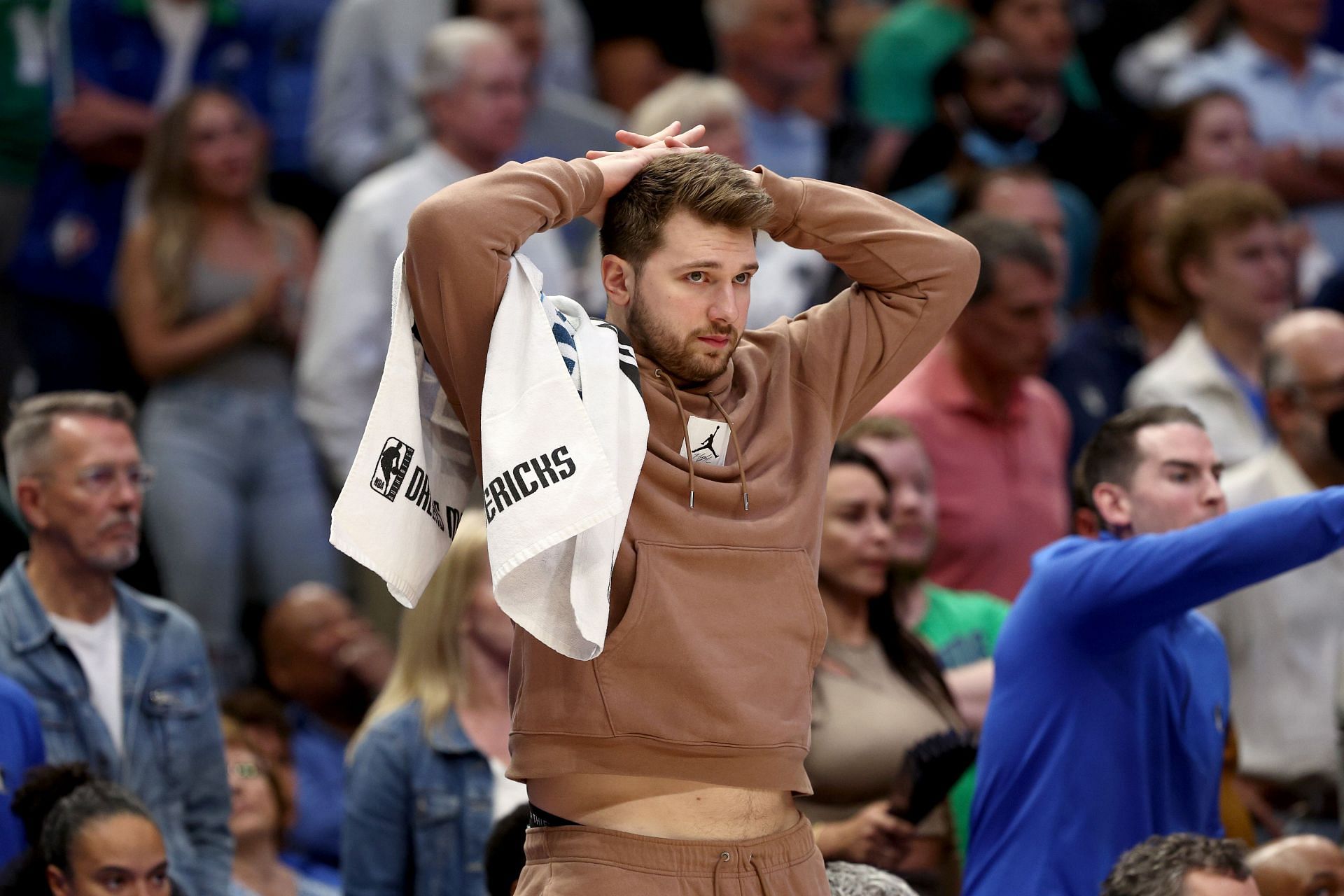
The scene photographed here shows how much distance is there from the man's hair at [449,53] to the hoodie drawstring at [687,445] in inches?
158

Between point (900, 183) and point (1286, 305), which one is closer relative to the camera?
point (1286, 305)

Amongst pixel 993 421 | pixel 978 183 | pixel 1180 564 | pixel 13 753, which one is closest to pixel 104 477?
pixel 13 753

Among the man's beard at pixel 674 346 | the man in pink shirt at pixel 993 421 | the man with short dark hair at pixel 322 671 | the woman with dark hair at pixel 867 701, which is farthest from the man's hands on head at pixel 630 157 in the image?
the man with short dark hair at pixel 322 671

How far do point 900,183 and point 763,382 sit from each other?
4.70 m

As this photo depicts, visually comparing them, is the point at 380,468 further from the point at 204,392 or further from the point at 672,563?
the point at 204,392

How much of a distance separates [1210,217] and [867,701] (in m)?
2.97

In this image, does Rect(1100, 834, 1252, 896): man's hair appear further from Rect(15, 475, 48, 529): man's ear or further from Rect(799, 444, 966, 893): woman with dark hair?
Rect(15, 475, 48, 529): man's ear

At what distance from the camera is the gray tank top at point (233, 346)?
719cm

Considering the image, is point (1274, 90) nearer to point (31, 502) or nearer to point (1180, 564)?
point (1180, 564)

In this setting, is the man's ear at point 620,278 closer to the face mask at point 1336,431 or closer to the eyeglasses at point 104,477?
the eyeglasses at point 104,477

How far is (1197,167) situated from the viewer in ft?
27.7

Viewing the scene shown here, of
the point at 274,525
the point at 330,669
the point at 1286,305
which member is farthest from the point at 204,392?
the point at 1286,305

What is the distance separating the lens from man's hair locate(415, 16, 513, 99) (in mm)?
7344

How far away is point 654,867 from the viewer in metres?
3.31
